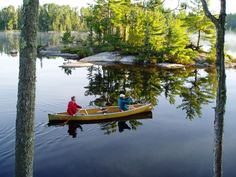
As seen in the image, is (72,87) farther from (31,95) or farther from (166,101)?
(31,95)

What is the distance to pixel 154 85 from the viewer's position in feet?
129

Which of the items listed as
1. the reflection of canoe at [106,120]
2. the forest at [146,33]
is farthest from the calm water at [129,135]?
the forest at [146,33]

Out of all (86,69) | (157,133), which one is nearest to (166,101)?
(157,133)

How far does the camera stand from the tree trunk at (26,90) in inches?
270

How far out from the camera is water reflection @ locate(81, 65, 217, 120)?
3203 centimetres

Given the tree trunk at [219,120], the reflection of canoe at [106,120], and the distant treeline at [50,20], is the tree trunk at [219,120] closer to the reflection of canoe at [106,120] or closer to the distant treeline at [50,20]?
the reflection of canoe at [106,120]

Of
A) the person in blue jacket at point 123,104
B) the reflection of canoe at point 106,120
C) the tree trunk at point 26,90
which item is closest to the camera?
the tree trunk at point 26,90

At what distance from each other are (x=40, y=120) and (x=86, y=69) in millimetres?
29799

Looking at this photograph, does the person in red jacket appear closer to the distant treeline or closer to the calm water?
the calm water

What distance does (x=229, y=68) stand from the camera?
56469 millimetres

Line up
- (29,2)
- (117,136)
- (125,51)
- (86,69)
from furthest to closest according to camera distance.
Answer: (125,51) < (86,69) < (117,136) < (29,2)

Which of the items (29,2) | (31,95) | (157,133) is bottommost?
(157,133)

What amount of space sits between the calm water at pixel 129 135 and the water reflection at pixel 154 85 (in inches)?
4.0

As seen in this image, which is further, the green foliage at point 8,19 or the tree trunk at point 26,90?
the green foliage at point 8,19
